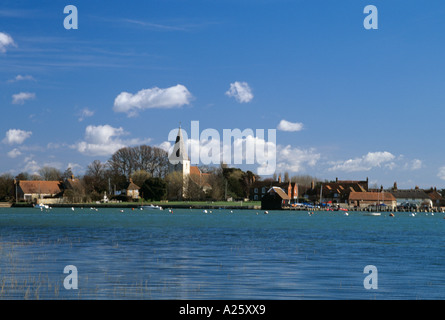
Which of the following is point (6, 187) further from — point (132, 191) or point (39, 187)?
point (132, 191)

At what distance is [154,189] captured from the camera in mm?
137500

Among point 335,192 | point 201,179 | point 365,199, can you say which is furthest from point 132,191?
point 365,199

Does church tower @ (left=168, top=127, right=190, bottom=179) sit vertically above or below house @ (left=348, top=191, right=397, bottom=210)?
above

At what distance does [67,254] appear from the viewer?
35219 mm

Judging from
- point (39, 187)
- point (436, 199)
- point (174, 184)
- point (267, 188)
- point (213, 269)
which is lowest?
point (213, 269)

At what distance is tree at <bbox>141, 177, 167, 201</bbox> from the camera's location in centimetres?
13662

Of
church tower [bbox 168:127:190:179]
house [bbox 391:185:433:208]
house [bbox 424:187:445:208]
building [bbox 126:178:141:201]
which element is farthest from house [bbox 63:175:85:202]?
house [bbox 424:187:445:208]

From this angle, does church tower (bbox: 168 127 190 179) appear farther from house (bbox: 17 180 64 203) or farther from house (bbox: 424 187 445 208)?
house (bbox: 424 187 445 208)

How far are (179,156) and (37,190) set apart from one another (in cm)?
4050

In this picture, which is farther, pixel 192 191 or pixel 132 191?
pixel 192 191

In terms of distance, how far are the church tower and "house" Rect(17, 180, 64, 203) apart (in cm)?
3262

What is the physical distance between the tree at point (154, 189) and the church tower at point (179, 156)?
3295cm

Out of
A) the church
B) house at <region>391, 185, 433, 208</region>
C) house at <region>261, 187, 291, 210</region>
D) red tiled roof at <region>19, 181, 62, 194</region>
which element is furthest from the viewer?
house at <region>391, 185, 433, 208</region>
